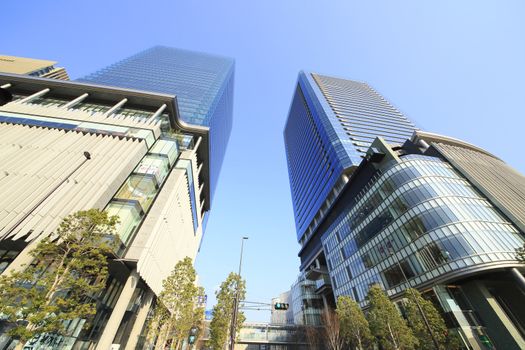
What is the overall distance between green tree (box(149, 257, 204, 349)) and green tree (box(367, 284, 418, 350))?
58.9 ft

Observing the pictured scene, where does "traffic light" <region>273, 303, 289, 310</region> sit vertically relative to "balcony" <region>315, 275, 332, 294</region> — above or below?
below

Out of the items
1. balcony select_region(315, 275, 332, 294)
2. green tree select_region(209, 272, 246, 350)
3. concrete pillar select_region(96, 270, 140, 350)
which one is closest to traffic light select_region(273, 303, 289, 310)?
green tree select_region(209, 272, 246, 350)

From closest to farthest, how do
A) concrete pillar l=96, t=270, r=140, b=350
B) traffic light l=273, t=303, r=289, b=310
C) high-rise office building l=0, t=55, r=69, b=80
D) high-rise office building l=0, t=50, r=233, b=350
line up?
concrete pillar l=96, t=270, r=140, b=350
high-rise office building l=0, t=50, r=233, b=350
traffic light l=273, t=303, r=289, b=310
high-rise office building l=0, t=55, r=69, b=80

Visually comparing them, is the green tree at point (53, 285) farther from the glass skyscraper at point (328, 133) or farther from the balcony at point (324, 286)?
the glass skyscraper at point (328, 133)

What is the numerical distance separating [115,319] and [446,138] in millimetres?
56034

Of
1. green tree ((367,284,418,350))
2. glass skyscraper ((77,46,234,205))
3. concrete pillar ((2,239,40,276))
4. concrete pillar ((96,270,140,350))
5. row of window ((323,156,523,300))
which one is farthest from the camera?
glass skyscraper ((77,46,234,205))

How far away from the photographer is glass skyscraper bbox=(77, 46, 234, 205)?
192 feet

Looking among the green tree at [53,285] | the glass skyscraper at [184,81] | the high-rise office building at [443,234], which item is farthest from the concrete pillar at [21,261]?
the glass skyscraper at [184,81]

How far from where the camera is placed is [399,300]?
91.2ft

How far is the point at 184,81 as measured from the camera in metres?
72.0

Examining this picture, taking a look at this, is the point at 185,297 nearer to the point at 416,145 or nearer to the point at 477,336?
the point at 477,336

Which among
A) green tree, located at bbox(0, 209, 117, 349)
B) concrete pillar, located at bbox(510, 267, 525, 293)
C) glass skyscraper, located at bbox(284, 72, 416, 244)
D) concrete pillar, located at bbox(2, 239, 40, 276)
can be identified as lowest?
green tree, located at bbox(0, 209, 117, 349)

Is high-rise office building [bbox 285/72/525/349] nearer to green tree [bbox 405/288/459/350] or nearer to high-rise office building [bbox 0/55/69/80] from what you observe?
green tree [bbox 405/288/459/350]

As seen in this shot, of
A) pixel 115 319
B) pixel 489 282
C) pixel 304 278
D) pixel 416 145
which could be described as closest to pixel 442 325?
pixel 489 282
